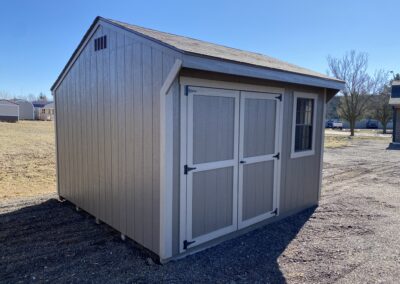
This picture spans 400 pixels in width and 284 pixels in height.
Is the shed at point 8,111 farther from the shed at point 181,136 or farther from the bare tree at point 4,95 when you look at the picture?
the bare tree at point 4,95

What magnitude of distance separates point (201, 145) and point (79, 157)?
245 cm

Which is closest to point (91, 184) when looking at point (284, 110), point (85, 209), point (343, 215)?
point (85, 209)

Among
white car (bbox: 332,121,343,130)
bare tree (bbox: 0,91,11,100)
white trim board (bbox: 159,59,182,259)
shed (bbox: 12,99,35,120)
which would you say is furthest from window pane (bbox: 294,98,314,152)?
bare tree (bbox: 0,91,11,100)

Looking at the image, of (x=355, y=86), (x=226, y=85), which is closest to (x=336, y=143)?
(x=355, y=86)

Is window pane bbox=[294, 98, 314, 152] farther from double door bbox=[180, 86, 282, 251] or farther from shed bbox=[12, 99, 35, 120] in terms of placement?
shed bbox=[12, 99, 35, 120]

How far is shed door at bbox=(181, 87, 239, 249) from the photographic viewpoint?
323cm

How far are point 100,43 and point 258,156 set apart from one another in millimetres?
2669

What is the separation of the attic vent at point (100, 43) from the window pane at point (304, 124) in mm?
3030

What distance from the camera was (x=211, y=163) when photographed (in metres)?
3.44

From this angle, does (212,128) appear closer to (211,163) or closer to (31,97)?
(211,163)

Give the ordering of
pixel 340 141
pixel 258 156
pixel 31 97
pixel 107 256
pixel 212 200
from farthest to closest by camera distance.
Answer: pixel 31 97
pixel 340 141
pixel 258 156
pixel 212 200
pixel 107 256

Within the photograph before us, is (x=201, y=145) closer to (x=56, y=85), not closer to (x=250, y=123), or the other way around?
(x=250, y=123)

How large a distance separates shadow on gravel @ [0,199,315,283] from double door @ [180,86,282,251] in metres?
0.30

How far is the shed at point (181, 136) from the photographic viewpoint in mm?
3061
